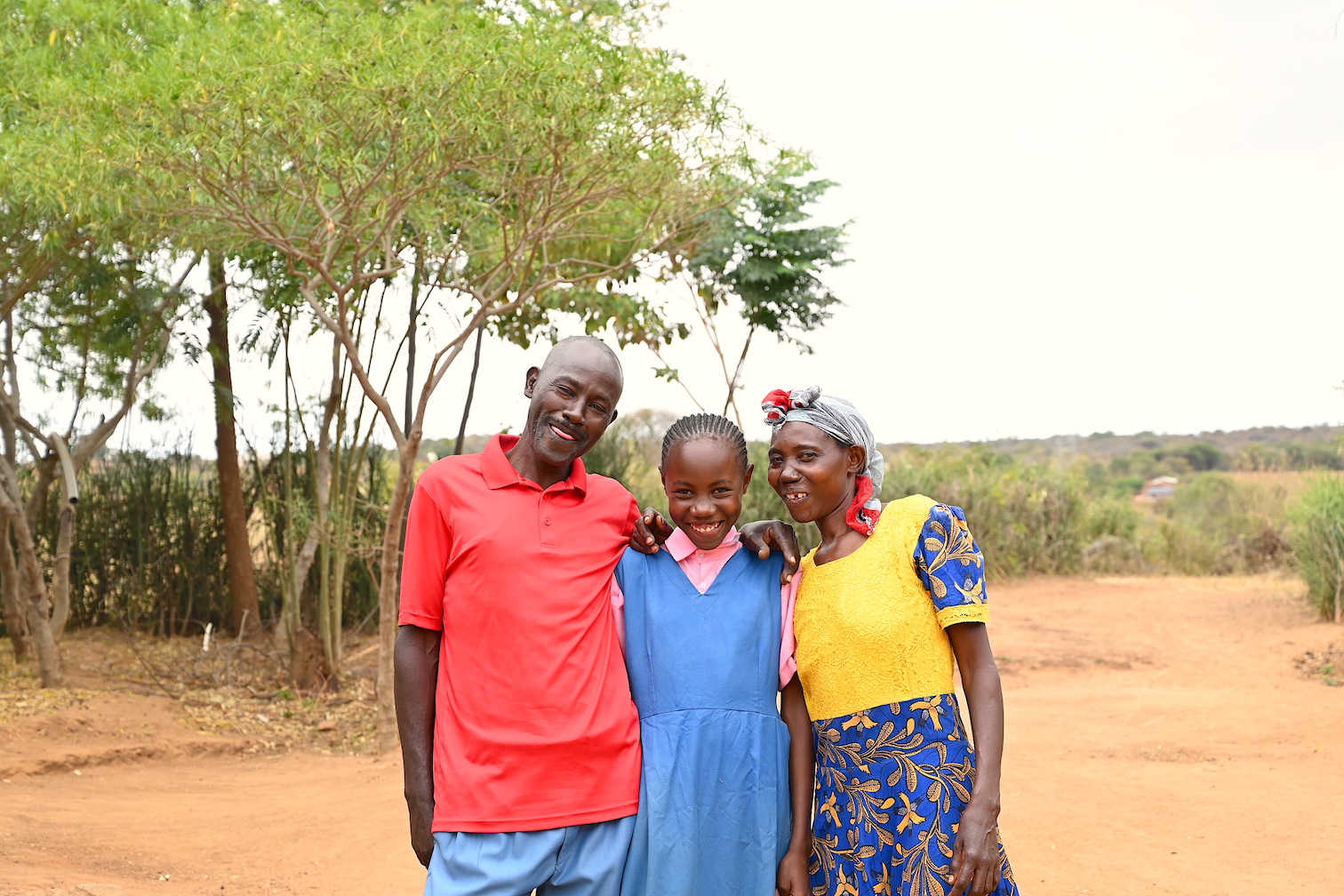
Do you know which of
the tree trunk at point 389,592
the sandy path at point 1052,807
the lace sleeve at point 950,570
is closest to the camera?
the lace sleeve at point 950,570

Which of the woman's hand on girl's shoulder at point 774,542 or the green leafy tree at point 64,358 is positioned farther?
the green leafy tree at point 64,358

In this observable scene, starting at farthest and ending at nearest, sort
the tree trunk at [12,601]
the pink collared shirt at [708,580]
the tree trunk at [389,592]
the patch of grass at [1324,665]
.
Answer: the patch of grass at [1324,665], the tree trunk at [12,601], the tree trunk at [389,592], the pink collared shirt at [708,580]

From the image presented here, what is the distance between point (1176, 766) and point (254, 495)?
23.0 ft

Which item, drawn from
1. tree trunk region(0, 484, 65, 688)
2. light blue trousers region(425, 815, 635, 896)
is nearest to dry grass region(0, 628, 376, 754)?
tree trunk region(0, 484, 65, 688)

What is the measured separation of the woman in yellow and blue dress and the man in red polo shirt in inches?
14.0

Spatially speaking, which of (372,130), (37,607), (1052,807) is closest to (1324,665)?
(1052,807)

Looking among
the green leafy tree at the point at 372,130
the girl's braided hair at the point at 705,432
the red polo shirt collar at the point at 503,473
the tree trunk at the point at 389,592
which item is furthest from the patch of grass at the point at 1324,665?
the red polo shirt collar at the point at 503,473

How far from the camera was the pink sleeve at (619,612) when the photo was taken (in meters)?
2.13

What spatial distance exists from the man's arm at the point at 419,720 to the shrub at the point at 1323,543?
9.42 m

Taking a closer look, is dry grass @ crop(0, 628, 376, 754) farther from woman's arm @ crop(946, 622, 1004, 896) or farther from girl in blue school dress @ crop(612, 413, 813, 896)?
woman's arm @ crop(946, 622, 1004, 896)

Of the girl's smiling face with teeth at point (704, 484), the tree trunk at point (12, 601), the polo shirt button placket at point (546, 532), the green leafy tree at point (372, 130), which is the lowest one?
the tree trunk at point (12, 601)

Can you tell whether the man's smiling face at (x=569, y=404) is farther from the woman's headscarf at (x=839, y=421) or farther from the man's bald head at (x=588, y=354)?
the woman's headscarf at (x=839, y=421)

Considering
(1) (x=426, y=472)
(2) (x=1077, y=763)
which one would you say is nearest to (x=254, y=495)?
(2) (x=1077, y=763)

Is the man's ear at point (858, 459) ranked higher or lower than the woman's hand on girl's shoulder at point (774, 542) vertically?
higher
